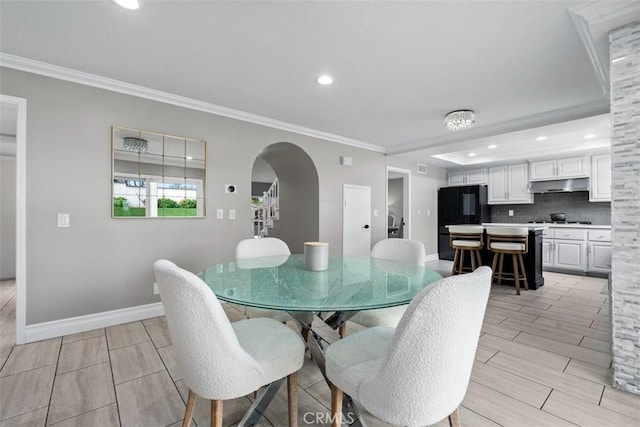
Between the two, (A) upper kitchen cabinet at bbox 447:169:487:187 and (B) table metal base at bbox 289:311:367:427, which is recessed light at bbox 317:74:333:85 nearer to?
(B) table metal base at bbox 289:311:367:427

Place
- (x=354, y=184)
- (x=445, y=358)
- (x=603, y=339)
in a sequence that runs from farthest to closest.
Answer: (x=354, y=184), (x=603, y=339), (x=445, y=358)

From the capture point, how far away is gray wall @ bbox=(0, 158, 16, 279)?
4512 millimetres

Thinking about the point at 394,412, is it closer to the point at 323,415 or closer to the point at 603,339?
the point at 323,415

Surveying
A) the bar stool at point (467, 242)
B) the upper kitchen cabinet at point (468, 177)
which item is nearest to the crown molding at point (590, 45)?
the bar stool at point (467, 242)

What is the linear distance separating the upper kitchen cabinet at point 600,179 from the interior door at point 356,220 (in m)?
3.94

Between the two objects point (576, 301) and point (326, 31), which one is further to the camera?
point (576, 301)

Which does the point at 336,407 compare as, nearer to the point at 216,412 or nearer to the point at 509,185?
the point at 216,412

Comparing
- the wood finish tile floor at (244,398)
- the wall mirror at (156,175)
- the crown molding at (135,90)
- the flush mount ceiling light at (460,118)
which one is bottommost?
the wood finish tile floor at (244,398)

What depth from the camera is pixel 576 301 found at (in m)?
3.46

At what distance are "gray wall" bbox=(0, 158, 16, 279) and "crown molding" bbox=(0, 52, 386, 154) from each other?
343 centimetres

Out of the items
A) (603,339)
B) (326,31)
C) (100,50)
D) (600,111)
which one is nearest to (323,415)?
(326,31)

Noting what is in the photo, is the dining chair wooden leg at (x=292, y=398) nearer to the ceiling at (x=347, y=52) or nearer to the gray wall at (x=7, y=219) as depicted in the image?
the ceiling at (x=347, y=52)

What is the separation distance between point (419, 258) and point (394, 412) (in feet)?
4.76

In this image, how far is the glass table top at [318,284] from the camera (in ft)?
3.91
